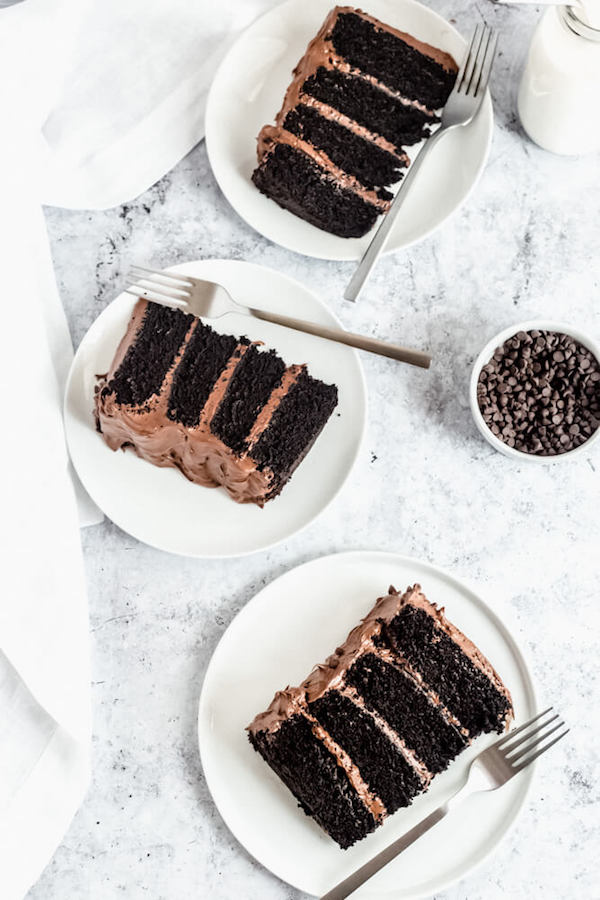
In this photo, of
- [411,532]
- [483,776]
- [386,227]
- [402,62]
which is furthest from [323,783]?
[402,62]

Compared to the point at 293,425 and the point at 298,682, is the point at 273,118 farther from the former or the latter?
the point at 298,682

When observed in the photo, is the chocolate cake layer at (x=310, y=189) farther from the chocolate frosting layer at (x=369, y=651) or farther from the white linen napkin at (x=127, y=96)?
the chocolate frosting layer at (x=369, y=651)

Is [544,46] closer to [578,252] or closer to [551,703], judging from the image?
[578,252]

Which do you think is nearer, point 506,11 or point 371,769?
point 371,769

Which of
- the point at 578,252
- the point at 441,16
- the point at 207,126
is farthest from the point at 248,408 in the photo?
the point at 441,16

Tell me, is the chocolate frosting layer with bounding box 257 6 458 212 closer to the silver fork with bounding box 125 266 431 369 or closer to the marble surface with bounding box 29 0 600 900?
the marble surface with bounding box 29 0 600 900

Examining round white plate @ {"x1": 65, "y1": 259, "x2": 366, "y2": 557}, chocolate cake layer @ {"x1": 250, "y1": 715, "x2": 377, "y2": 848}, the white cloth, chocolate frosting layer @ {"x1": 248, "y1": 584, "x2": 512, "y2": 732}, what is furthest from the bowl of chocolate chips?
the white cloth
